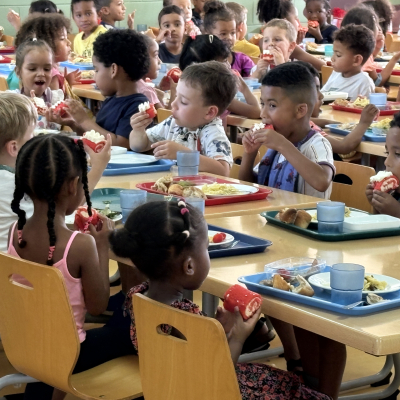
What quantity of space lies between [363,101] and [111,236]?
3284mm

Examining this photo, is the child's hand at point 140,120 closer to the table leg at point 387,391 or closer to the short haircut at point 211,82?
the short haircut at point 211,82

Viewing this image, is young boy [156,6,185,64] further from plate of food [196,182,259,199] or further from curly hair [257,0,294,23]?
plate of food [196,182,259,199]

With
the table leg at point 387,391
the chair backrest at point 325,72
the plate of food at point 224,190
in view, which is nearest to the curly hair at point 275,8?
the chair backrest at point 325,72

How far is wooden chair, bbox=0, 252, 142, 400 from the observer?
194 centimetres

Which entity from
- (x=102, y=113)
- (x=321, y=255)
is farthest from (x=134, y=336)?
(x=102, y=113)

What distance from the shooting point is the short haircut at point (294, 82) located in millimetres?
3373

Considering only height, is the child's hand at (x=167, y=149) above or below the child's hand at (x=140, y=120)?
below

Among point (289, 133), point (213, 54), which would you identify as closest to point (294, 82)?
point (289, 133)

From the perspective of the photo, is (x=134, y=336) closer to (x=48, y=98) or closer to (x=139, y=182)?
(x=139, y=182)

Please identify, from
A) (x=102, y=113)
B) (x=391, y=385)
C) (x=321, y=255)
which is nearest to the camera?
(x=321, y=255)

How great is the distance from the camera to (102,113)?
4.32m

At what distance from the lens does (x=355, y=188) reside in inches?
120

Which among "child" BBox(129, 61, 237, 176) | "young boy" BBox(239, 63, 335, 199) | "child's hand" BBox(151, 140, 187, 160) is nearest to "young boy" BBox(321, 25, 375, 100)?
"child" BBox(129, 61, 237, 176)

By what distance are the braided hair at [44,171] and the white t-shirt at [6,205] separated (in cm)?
32
